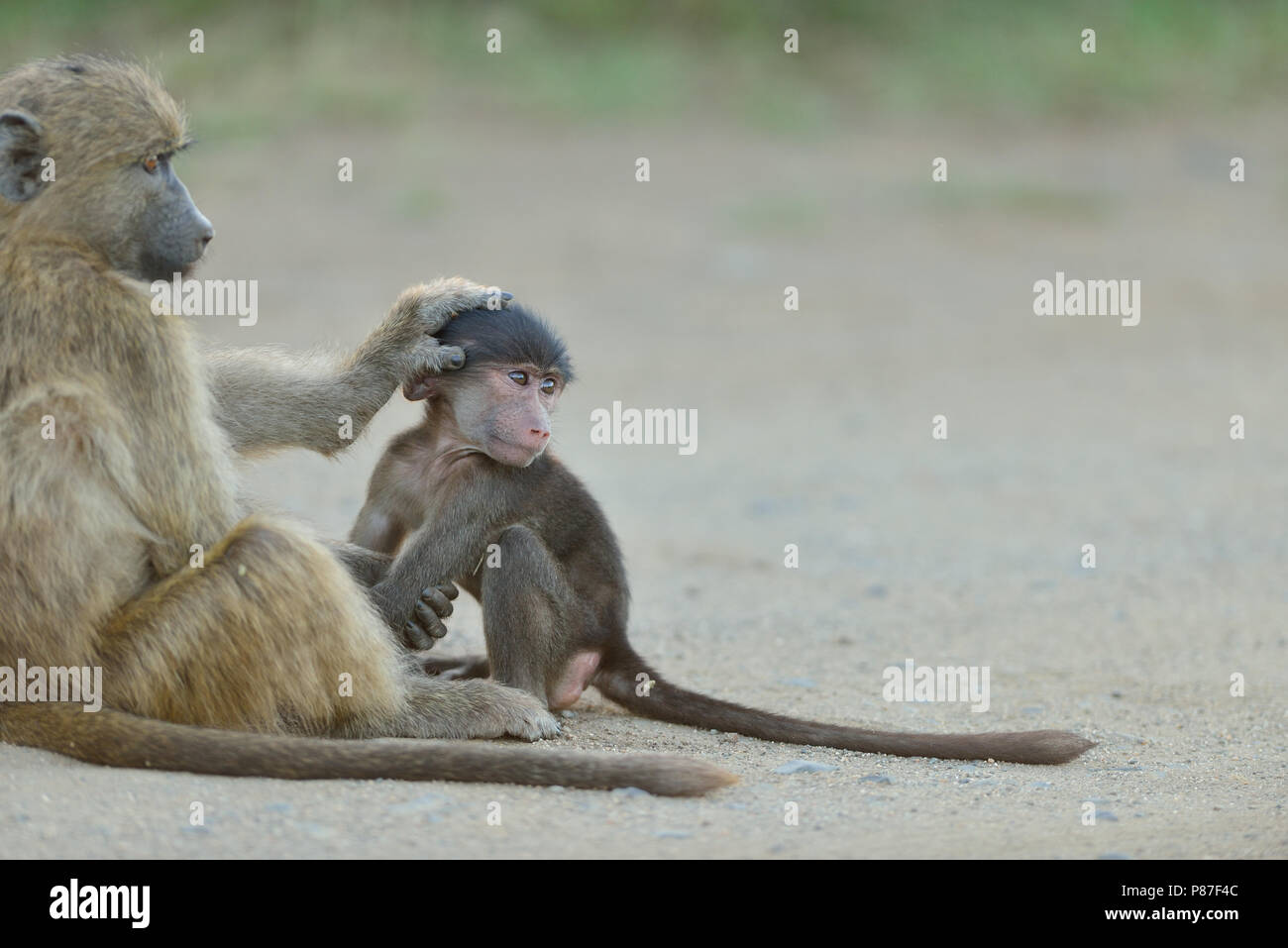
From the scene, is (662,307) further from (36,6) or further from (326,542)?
(326,542)

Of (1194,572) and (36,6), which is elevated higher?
(36,6)

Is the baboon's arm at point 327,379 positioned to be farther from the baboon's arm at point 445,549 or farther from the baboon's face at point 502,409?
the baboon's arm at point 445,549

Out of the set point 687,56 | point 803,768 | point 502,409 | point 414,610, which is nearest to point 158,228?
point 502,409

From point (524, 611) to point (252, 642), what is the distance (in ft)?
3.32

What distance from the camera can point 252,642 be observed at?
4496 millimetres

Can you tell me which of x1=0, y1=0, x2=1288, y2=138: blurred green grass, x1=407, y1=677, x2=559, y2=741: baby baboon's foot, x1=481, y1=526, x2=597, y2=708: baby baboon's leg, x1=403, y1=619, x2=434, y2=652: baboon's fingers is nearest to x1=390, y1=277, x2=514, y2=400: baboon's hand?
x1=481, y1=526, x2=597, y2=708: baby baboon's leg

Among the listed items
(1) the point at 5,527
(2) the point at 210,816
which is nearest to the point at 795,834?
(2) the point at 210,816

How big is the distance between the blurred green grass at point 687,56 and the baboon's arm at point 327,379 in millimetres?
10822

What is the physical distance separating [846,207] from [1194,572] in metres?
8.22

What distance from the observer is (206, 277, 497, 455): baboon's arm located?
512 cm

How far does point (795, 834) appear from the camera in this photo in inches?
167

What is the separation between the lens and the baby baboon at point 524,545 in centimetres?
521

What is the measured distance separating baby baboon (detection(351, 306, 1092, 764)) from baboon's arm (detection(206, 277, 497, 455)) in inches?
4.7

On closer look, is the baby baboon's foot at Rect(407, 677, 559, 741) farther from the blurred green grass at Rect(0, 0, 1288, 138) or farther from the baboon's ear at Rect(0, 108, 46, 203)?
the blurred green grass at Rect(0, 0, 1288, 138)
